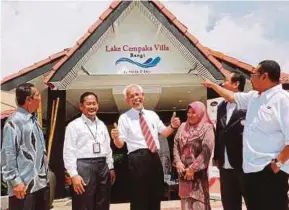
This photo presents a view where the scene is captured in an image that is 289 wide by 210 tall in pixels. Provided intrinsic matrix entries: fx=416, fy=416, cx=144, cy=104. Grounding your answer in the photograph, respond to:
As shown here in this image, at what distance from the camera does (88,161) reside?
14.8 feet

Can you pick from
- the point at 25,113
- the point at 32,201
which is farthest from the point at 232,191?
the point at 25,113

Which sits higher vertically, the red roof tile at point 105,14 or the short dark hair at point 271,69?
the red roof tile at point 105,14

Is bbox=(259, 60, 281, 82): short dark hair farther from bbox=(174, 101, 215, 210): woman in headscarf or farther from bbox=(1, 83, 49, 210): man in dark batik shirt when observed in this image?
bbox=(1, 83, 49, 210): man in dark batik shirt

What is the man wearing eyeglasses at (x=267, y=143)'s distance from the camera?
3.44 metres

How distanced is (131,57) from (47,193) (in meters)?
5.51

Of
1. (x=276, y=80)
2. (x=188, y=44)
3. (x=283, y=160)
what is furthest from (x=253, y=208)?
(x=188, y=44)

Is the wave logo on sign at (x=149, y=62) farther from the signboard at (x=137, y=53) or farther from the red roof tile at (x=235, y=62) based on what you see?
the red roof tile at (x=235, y=62)

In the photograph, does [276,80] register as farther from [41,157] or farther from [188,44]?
[188,44]

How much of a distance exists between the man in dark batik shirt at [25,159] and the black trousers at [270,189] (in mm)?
2036

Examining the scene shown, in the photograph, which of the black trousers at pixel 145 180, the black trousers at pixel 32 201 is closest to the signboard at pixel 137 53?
the black trousers at pixel 145 180

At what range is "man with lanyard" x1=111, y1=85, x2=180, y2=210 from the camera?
14.9ft

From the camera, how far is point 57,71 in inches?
336

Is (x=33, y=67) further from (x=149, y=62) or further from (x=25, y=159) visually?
(x=25, y=159)

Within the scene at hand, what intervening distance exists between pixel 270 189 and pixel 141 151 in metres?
1.60
